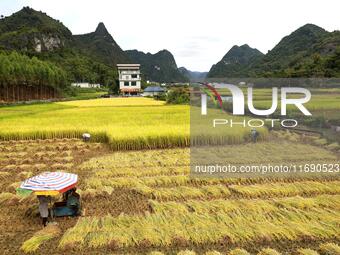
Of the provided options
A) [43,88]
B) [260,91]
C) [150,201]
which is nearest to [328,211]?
[150,201]

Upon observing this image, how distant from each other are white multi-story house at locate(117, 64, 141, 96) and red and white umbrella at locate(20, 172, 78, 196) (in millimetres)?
68515

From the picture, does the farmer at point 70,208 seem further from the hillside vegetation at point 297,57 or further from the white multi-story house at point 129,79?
the white multi-story house at point 129,79

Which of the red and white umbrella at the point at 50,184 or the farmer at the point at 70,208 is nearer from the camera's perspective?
the red and white umbrella at the point at 50,184

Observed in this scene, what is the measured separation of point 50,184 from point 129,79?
70.2 metres

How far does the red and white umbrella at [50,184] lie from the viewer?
5.98 metres

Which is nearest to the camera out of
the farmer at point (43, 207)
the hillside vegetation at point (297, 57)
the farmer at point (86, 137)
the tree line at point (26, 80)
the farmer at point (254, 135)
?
the farmer at point (43, 207)

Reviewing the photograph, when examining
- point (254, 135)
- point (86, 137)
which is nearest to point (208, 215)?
point (254, 135)

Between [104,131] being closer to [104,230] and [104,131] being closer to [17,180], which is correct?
[17,180]

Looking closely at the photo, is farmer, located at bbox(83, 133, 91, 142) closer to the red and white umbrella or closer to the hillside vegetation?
the red and white umbrella

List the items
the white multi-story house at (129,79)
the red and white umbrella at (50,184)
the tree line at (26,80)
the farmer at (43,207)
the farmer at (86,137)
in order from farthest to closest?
the white multi-story house at (129,79) < the tree line at (26,80) < the farmer at (86,137) < the farmer at (43,207) < the red and white umbrella at (50,184)

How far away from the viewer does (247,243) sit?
5.31 meters

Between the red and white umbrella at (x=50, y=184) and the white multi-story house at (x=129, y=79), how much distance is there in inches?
2697

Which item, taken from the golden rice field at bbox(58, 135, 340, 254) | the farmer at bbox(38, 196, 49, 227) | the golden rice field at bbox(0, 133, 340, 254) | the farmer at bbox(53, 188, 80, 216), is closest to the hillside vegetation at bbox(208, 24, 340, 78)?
the golden rice field at bbox(0, 133, 340, 254)

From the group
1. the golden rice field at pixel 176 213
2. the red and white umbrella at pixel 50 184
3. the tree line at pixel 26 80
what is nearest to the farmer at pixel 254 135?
the golden rice field at pixel 176 213
